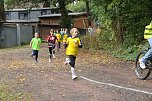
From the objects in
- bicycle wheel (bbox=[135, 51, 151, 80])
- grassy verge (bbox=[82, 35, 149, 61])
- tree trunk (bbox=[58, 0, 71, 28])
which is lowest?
grassy verge (bbox=[82, 35, 149, 61])

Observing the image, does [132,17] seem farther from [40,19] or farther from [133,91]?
[40,19]

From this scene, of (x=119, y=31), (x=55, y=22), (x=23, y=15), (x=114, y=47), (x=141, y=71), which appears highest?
(x=23, y=15)

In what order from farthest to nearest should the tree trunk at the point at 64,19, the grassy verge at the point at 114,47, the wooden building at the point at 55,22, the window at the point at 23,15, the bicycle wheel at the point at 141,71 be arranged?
the window at the point at 23,15
the wooden building at the point at 55,22
the tree trunk at the point at 64,19
the grassy verge at the point at 114,47
the bicycle wheel at the point at 141,71

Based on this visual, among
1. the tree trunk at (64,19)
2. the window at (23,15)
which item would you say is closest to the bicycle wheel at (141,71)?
the tree trunk at (64,19)

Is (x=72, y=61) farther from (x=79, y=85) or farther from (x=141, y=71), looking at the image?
(x=141, y=71)

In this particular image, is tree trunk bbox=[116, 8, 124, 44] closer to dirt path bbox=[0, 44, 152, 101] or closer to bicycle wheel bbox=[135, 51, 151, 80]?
dirt path bbox=[0, 44, 152, 101]

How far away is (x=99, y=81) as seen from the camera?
11477mm

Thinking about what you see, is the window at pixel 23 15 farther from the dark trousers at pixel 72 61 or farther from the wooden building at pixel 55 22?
the dark trousers at pixel 72 61

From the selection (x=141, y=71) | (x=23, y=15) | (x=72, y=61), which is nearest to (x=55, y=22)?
(x=23, y=15)

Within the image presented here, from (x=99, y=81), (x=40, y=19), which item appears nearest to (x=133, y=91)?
(x=99, y=81)

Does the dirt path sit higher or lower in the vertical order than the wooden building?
lower

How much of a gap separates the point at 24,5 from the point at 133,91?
38.0 meters

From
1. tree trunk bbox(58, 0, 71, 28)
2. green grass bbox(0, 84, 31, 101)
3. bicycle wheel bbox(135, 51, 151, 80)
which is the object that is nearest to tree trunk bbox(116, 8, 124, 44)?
bicycle wheel bbox(135, 51, 151, 80)

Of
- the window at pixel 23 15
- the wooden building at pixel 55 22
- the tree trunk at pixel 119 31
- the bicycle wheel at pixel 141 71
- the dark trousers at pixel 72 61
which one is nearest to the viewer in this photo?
the bicycle wheel at pixel 141 71
